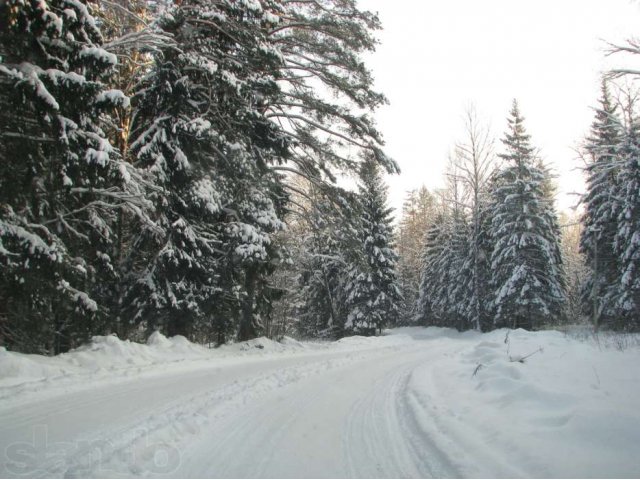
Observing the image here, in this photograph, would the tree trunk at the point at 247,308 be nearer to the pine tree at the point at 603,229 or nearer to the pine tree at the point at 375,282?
the pine tree at the point at 375,282

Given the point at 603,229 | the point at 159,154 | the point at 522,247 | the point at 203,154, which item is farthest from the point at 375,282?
the point at 159,154

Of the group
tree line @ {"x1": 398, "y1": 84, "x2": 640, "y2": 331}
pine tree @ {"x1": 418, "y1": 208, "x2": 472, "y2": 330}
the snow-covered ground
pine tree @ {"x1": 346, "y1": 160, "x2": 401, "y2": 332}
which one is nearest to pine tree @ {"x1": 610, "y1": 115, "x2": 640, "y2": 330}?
tree line @ {"x1": 398, "y1": 84, "x2": 640, "y2": 331}

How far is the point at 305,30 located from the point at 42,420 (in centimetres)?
1241

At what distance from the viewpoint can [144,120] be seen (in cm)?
1182

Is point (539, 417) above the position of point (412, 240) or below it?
below

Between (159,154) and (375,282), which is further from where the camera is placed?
(375,282)

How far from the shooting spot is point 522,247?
26.0 meters

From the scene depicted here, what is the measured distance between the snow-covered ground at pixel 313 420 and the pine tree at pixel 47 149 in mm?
1226

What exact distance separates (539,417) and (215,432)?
358 centimetres

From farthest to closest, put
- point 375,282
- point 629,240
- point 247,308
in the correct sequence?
1. point 375,282
2. point 629,240
3. point 247,308

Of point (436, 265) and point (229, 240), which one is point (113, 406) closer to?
point (229, 240)

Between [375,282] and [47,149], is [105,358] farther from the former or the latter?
[375,282]

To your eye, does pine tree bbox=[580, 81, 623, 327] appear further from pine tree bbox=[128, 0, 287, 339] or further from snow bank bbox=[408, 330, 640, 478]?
pine tree bbox=[128, 0, 287, 339]

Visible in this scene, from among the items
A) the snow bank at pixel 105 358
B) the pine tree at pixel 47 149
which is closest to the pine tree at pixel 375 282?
the snow bank at pixel 105 358
